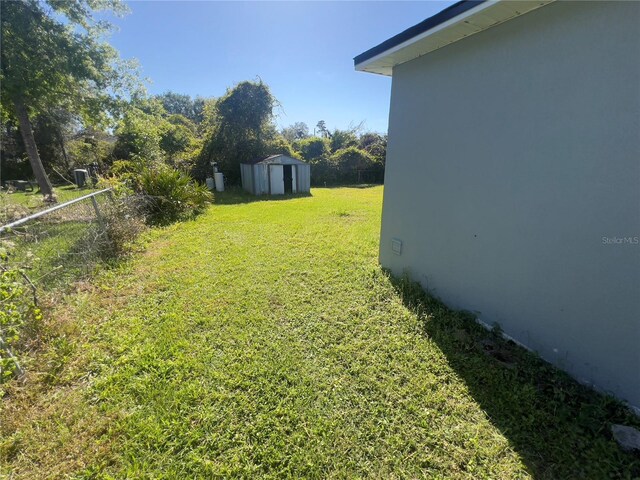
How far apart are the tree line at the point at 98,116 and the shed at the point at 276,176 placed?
8.58 ft

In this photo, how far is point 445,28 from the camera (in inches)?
105

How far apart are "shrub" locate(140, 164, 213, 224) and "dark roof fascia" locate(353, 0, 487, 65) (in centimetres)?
668

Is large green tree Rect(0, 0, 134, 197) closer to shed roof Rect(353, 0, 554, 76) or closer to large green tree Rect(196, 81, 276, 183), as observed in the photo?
large green tree Rect(196, 81, 276, 183)

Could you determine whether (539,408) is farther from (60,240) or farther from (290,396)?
(60,240)

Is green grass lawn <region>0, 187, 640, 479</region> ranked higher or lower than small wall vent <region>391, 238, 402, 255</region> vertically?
lower

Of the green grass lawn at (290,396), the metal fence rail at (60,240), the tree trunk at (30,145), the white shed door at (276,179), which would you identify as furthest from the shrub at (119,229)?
the white shed door at (276,179)

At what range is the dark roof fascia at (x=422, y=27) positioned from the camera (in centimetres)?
238

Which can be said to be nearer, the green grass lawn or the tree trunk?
the green grass lawn

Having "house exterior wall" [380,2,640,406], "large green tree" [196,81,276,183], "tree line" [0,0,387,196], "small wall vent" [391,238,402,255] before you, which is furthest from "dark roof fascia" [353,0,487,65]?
"large green tree" [196,81,276,183]

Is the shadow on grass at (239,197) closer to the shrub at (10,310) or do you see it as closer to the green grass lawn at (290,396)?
the green grass lawn at (290,396)

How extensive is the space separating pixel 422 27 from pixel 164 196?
7857 mm

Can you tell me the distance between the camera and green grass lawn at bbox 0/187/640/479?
1.76 m

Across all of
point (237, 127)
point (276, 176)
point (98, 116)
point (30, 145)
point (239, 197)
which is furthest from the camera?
point (237, 127)

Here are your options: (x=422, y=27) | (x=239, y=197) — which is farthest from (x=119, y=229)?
(x=239, y=197)
